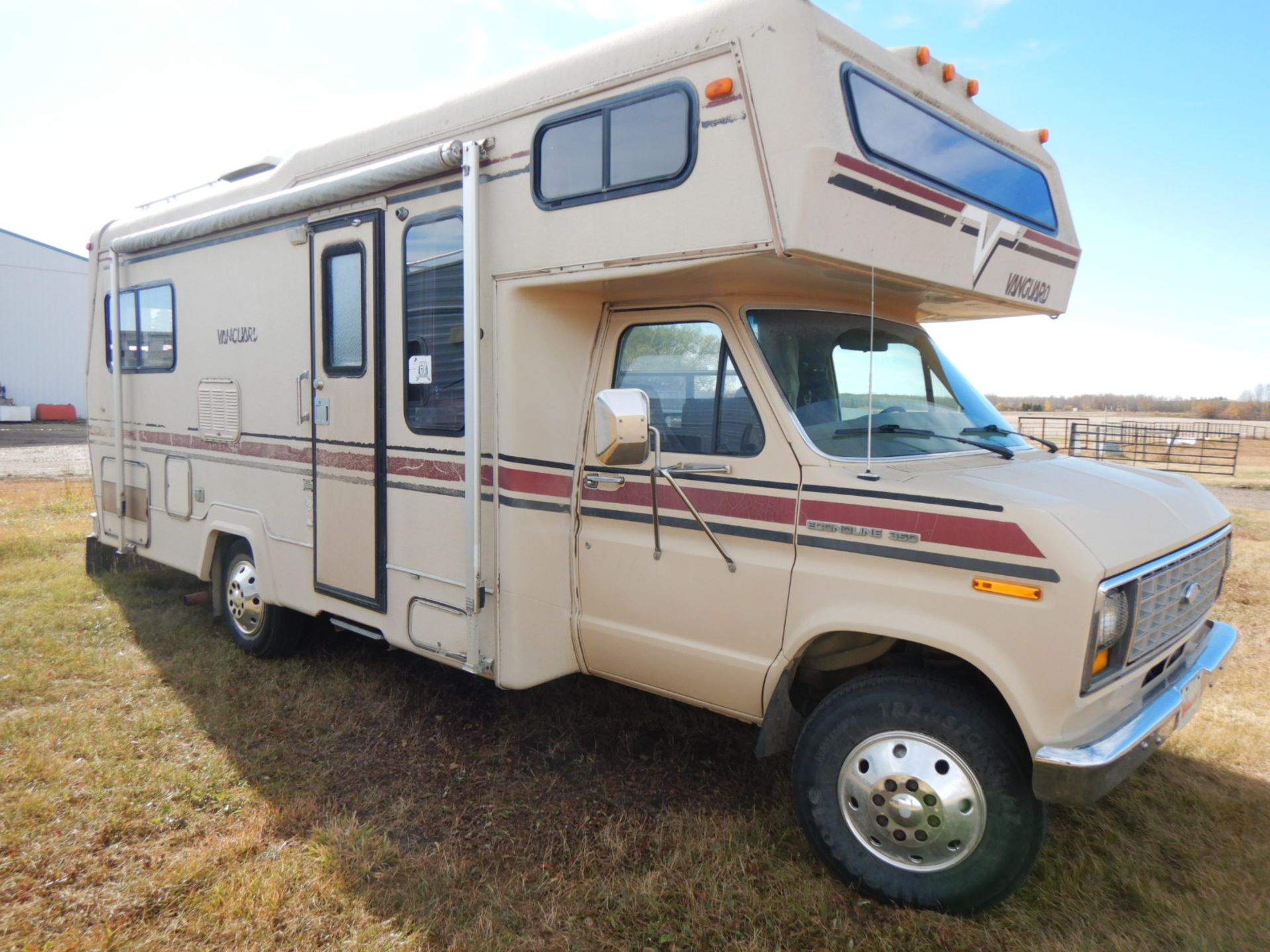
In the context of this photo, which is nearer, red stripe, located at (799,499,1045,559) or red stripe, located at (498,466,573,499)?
red stripe, located at (799,499,1045,559)

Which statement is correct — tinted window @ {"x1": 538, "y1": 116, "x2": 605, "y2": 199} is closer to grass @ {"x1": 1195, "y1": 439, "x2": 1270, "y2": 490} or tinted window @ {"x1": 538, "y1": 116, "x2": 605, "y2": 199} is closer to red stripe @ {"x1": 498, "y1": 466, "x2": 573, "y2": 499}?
red stripe @ {"x1": 498, "y1": 466, "x2": 573, "y2": 499}

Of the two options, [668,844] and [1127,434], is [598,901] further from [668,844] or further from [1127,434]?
[1127,434]

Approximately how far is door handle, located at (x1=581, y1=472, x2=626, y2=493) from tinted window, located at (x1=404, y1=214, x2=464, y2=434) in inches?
27.7

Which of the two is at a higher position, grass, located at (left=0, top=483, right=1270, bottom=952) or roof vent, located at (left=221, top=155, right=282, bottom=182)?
roof vent, located at (left=221, top=155, right=282, bottom=182)

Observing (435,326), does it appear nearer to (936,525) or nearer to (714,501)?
(714,501)

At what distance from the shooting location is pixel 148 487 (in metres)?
6.59

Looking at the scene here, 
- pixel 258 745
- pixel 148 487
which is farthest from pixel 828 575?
pixel 148 487

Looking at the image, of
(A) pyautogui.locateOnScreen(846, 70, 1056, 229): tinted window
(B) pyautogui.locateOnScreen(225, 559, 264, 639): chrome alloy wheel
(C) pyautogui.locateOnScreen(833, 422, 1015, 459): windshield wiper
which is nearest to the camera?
(A) pyautogui.locateOnScreen(846, 70, 1056, 229): tinted window

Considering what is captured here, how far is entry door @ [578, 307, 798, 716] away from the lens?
349cm

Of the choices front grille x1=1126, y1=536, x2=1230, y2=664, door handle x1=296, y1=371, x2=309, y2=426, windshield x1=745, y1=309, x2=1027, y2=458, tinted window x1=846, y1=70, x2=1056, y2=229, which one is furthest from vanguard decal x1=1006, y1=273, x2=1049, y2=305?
door handle x1=296, y1=371, x2=309, y2=426

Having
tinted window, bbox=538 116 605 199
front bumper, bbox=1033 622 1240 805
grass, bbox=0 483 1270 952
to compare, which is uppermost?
tinted window, bbox=538 116 605 199

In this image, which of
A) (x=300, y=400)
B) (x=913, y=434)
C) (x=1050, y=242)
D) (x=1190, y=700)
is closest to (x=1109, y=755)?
(x=1190, y=700)

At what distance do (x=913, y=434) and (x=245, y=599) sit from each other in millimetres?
4438

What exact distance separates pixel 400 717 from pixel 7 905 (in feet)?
6.37
